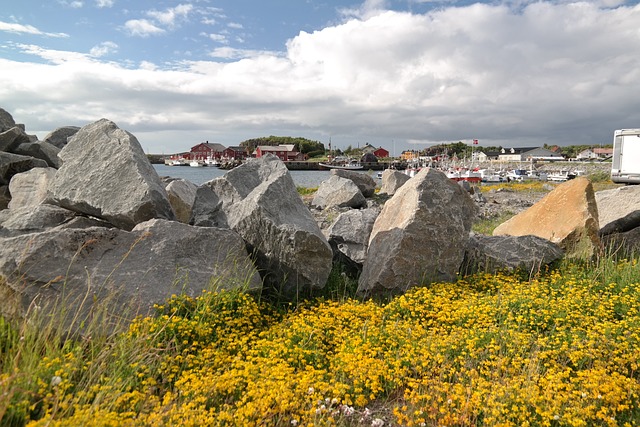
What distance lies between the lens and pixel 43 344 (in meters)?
5.20

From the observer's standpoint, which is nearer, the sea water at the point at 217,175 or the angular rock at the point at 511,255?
the angular rock at the point at 511,255

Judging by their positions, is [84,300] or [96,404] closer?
[96,404]

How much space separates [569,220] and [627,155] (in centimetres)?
2019

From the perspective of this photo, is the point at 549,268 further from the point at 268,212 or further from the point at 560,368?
the point at 268,212

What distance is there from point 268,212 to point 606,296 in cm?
578

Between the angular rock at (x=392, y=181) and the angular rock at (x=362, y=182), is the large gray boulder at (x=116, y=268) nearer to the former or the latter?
the angular rock at (x=362, y=182)

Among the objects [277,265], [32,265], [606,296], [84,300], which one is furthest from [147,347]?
[606,296]

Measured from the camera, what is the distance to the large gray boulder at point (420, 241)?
26.1 ft

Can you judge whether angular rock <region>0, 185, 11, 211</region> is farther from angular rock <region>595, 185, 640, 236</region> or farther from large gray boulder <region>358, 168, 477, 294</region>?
angular rock <region>595, 185, 640, 236</region>

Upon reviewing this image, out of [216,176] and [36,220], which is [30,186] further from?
[216,176]

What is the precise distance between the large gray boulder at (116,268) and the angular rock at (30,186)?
5361mm

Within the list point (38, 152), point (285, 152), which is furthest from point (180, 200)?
point (285, 152)

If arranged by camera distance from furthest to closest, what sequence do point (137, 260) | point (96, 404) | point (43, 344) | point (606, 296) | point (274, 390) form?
1. point (606, 296)
2. point (137, 260)
3. point (43, 344)
4. point (274, 390)
5. point (96, 404)

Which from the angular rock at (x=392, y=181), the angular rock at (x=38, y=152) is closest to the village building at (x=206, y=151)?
the angular rock at (x=392, y=181)
